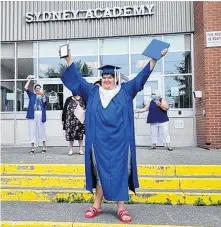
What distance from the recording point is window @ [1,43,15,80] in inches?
428

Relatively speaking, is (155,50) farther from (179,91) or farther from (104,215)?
(179,91)

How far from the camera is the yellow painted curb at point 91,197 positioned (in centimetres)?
450

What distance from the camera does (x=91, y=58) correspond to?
10570 mm

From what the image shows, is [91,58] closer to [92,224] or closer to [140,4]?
[140,4]

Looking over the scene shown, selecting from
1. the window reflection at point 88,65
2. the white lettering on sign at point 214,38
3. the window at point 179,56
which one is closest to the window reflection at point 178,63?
the window at point 179,56

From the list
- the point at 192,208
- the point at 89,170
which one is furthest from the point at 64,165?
the point at 192,208

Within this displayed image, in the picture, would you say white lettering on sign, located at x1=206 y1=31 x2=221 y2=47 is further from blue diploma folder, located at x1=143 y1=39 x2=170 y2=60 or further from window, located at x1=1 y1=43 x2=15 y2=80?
window, located at x1=1 y1=43 x2=15 y2=80

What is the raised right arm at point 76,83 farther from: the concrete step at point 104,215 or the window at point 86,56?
the window at point 86,56

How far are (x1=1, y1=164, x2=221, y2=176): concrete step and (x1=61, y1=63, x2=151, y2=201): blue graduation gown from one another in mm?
1791

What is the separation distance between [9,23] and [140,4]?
4.41 meters

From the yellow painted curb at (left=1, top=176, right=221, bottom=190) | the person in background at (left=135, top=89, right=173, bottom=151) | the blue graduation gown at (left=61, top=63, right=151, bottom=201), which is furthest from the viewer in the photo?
the person in background at (left=135, top=89, right=173, bottom=151)

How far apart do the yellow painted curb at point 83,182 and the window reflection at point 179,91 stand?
5266 millimetres

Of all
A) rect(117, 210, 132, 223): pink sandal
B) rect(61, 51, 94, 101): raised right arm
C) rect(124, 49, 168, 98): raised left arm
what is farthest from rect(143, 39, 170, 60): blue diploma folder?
→ rect(117, 210, 132, 223): pink sandal

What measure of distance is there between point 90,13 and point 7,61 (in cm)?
327
